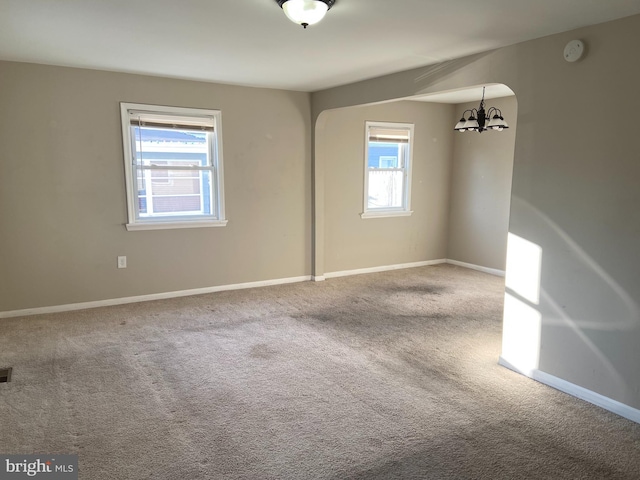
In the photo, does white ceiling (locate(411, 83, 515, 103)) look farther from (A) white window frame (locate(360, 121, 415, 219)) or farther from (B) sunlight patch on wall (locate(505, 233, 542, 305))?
(B) sunlight patch on wall (locate(505, 233, 542, 305))

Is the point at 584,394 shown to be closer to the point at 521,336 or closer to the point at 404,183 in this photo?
the point at 521,336

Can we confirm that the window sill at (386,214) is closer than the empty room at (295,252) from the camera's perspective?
No

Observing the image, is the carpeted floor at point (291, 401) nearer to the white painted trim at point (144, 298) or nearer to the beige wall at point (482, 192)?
the white painted trim at point (144, 298)

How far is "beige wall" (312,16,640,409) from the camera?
2588mm

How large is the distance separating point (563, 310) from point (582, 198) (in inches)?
29.6

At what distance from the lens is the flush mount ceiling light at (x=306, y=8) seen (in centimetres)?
231

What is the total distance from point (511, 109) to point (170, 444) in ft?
18.3

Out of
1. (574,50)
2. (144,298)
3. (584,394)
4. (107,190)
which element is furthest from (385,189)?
(584,394)

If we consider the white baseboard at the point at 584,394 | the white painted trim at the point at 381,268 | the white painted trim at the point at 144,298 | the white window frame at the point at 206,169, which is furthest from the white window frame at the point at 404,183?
the white baseboard at the point at 584,394

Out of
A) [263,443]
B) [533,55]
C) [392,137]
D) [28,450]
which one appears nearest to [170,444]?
[263,443]

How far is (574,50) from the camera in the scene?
8.95 ft

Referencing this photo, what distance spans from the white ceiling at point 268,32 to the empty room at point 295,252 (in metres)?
0.03

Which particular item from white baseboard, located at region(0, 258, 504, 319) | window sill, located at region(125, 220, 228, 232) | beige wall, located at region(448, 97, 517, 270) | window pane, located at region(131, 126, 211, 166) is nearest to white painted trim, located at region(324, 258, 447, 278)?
white baseboard, located at region(0, 258, 504, 319)

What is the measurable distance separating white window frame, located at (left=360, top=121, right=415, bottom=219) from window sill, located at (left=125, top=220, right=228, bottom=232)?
2.08m
